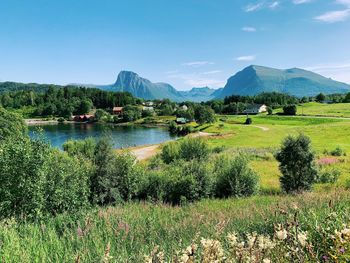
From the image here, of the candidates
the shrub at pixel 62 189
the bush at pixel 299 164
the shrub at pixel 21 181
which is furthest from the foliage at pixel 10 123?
the bush at pixel 299 164

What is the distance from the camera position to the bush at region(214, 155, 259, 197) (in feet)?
72.4

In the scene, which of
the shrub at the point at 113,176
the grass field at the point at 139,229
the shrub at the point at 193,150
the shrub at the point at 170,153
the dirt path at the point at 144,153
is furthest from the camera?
the dirt path at the point at 144,153

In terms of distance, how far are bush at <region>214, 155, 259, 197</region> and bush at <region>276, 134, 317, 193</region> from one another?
273 centimetres

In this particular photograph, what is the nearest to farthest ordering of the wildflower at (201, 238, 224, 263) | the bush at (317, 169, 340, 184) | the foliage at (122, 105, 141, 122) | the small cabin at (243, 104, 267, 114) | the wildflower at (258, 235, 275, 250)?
the wildflower at (201, 238, 224, 263) → the wildflower at (258, 235, 275, 250) → the bush at (317, 169, 340, 184) → the small cabin at (243, 104, 267, 114) → the foliage at (122, 105, 141, 122)

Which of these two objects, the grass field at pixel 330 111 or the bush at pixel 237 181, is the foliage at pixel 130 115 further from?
the bush at pixel 237 181

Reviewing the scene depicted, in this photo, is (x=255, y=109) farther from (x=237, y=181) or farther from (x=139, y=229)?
(x=139, y=229)

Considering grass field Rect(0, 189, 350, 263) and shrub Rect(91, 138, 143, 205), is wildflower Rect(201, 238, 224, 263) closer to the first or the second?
grass field Rect(0, 189, 350, 263)

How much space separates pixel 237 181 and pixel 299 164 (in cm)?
507

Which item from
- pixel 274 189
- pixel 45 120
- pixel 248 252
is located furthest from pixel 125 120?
pixel 248 252

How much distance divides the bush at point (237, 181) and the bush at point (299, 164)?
107 inches

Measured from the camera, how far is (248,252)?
309cm

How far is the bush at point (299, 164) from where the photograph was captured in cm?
2298

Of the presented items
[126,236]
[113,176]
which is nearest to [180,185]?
[113,176]

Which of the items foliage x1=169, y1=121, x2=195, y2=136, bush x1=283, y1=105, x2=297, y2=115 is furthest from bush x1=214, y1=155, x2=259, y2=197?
bush x1=283, y1=105, x2=297, y2=115
